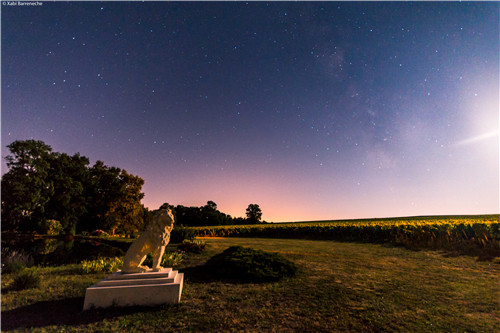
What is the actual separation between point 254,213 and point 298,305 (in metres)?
54.9

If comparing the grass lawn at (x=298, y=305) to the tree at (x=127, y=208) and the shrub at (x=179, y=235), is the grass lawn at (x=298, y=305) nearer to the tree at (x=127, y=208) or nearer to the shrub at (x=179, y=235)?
the shrub at (x=179, y=235)

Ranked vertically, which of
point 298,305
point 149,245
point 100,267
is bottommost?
point 100,267

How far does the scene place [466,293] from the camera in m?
6.44

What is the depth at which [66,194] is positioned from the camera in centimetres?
2877

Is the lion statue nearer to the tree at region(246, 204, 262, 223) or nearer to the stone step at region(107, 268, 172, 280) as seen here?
the stone step at region(107, 268, 172, 280)

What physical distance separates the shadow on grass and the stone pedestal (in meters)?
0.14

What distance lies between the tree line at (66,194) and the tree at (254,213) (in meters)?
29.9

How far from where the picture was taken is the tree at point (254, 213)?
59.0m

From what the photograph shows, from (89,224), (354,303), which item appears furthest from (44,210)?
(354,303)

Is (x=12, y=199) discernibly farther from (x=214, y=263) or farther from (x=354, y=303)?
(x=354, y=303)

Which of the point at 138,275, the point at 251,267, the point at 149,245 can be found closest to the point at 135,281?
the point at 138,275

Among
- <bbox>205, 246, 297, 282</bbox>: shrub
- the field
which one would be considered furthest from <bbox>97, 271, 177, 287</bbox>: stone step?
the field

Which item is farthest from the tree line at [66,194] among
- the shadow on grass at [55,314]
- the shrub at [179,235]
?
the shadow on grass at [55,314]

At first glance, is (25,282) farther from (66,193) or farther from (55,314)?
(66,193)
